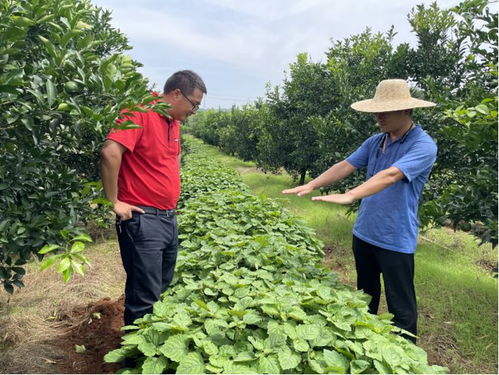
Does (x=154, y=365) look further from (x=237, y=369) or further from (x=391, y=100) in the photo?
(x=391, y=100)

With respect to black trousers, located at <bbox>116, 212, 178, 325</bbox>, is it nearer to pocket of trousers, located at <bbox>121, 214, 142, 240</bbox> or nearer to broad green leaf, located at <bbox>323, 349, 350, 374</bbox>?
pocket of trousers, located at <bbox>121, 214, 142, 240</bbox>

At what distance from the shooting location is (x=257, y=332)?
84.7 inches

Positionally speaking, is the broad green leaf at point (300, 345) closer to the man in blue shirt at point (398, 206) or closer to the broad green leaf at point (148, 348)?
the broad green leaf at point (148, 348)

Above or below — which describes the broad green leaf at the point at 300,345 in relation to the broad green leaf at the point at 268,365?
above

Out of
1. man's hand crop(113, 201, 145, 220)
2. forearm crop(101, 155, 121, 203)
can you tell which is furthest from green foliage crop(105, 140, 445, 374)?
forearm crop(101, 155, 121, 203)

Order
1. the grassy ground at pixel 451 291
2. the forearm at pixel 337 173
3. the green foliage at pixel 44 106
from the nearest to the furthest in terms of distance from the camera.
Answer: the green foliage at pixel 44 106 → the forearm at pixel 337 173 → the grassy ground at pixel 451 291

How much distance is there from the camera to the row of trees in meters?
2.69

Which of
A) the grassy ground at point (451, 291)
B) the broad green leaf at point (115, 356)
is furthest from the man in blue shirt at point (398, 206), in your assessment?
the broad green leaf at point (115, 356)

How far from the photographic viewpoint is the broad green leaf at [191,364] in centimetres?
182

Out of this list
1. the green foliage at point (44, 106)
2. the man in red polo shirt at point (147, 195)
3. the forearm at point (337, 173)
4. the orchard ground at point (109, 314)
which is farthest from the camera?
the forearm at point (337, 173)

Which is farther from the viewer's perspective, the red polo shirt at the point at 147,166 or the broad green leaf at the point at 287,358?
the red polo shirt at the point at 147,166

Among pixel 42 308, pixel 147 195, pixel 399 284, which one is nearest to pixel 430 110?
pixel 399 284

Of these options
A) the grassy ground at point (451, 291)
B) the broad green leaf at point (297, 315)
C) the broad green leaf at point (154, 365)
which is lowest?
the grassy ground at point (451, 291)

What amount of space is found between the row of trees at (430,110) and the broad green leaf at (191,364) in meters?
1.97
